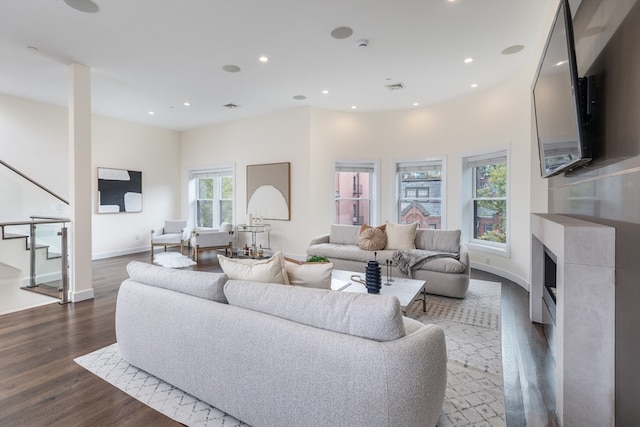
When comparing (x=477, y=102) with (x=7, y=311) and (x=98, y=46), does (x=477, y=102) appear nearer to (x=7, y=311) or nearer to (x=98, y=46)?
(x=98, y=46)

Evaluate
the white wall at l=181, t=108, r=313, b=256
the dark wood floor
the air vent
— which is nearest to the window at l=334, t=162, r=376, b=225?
the white wall at l=181, t=108, r=313, b=256

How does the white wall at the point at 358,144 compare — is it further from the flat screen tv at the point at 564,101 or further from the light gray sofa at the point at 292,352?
the light gray sofa at the point at 292,352

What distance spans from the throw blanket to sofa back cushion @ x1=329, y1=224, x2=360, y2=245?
1.23m

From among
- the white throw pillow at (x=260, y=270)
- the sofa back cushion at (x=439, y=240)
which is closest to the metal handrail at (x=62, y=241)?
the white throw pillow at (x=260, y=270)

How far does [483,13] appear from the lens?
9.84 ft

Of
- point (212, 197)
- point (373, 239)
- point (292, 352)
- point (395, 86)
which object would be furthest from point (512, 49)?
point (212, 197)

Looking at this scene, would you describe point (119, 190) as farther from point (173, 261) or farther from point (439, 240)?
point (439, 240)

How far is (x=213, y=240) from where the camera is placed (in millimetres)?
6410

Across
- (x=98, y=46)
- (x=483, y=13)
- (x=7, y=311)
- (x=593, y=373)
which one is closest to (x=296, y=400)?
(x=593, y=373)

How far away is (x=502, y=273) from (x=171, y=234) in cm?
656

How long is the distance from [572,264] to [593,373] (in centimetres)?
55

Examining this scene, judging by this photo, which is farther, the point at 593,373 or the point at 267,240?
the point at 267,240

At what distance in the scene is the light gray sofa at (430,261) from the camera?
3.72 meters

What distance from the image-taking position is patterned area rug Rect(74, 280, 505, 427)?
5.76 feet
